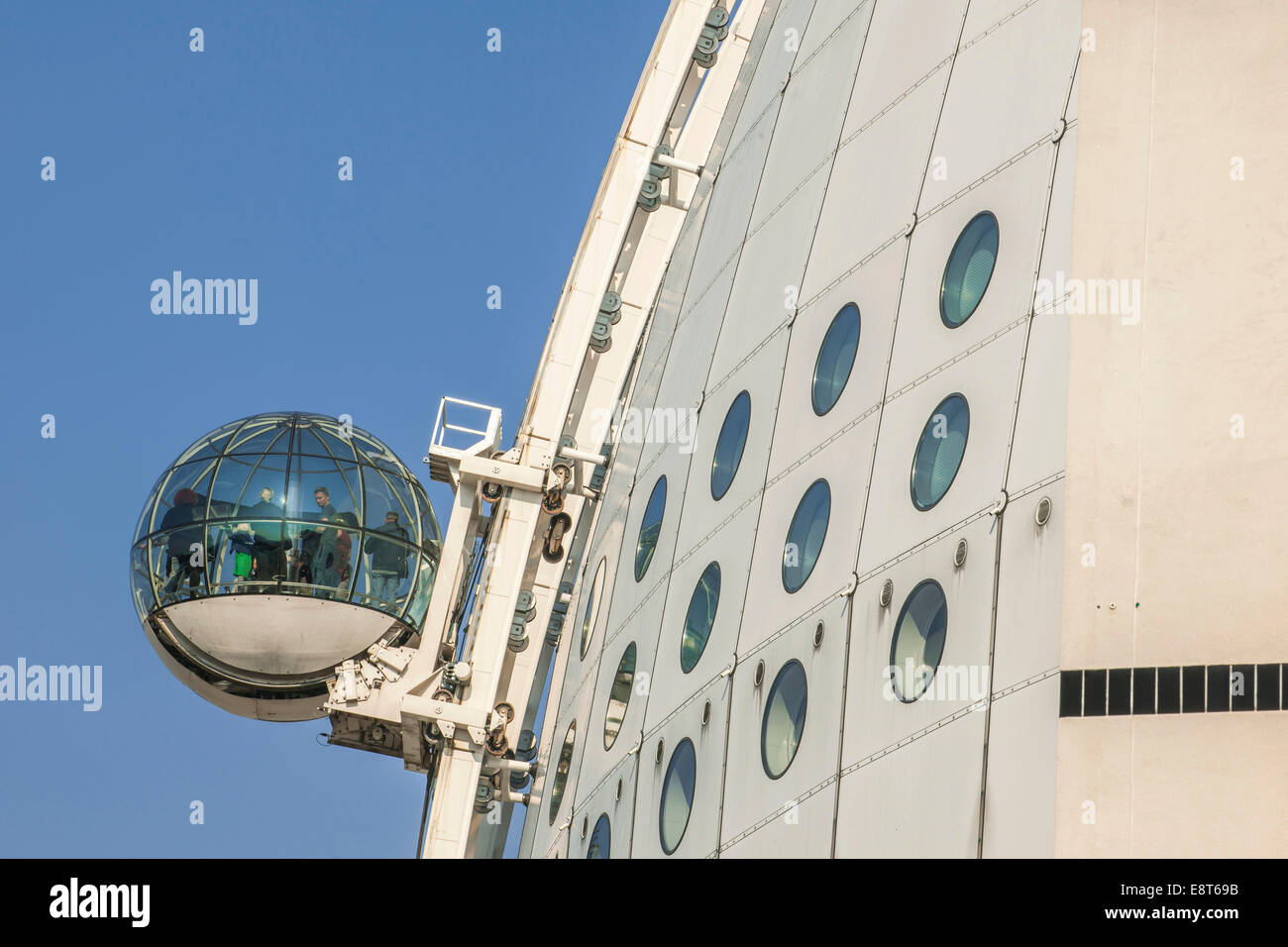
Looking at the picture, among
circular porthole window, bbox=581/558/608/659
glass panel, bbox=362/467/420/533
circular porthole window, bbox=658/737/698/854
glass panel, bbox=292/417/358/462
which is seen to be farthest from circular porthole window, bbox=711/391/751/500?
glass panel, bbox=292/417/358/462

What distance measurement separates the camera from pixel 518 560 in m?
28.5

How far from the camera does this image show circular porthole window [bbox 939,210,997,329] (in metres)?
16.4

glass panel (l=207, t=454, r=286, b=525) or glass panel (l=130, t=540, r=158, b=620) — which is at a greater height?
glass panel (l=207, t=454, r=286, b=525)

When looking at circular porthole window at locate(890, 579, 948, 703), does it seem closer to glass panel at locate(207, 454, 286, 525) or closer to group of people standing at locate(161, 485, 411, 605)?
group of people standing at locate(161, 485, 411, 605)

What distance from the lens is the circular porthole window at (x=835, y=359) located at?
1864 centimetres

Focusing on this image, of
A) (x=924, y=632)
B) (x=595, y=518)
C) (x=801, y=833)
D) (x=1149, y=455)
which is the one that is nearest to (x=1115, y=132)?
(x=1149, y=455)

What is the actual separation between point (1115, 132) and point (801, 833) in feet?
21.6

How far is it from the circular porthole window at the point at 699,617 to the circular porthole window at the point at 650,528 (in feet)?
8.20

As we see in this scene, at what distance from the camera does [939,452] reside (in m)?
16.1

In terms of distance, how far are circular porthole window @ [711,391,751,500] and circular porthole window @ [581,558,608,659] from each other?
4901 mm

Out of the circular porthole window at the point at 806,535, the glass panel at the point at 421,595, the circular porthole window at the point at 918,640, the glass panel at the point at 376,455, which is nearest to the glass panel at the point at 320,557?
the glass panel at the point at 421,595

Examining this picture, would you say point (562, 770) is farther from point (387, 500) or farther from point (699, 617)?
point (387, 500)

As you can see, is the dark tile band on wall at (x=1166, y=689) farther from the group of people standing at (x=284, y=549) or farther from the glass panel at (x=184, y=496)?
the glass panel at (x=184, y=496)
